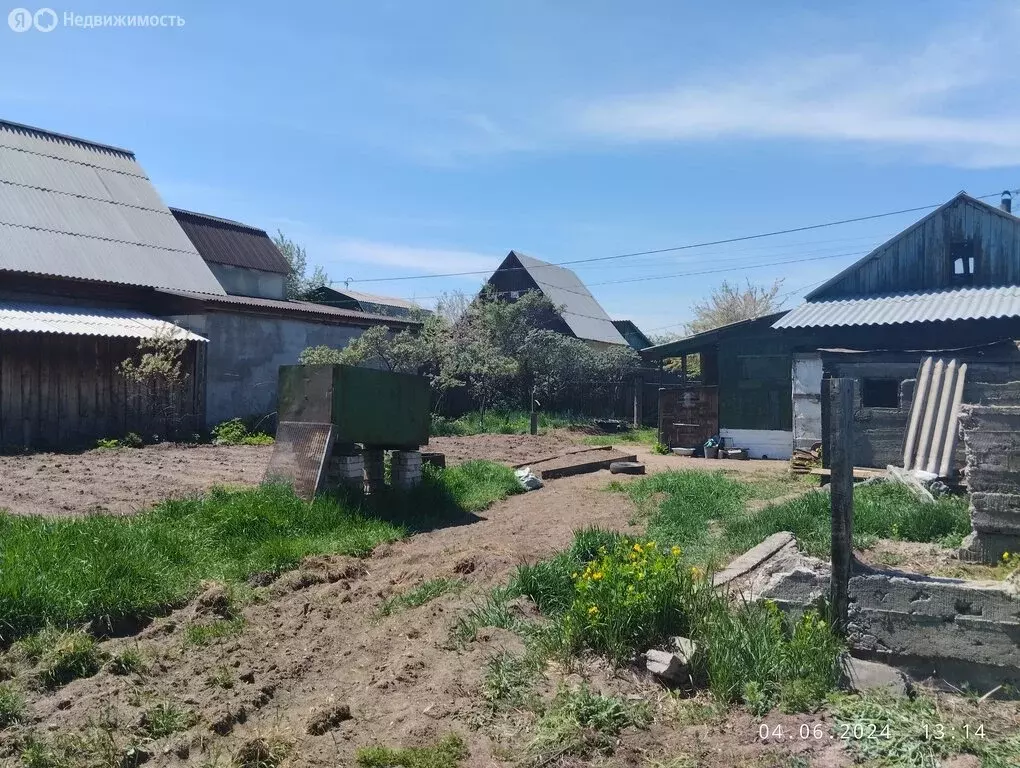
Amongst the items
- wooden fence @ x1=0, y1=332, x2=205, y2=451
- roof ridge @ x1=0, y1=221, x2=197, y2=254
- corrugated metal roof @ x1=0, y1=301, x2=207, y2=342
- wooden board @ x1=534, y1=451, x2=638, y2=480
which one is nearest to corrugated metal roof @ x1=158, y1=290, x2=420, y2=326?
corrugated metal roof @ x1=0, y1=301, x2=207, y2=342

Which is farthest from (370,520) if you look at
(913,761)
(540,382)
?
(540,382)

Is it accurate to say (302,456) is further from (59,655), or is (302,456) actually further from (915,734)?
(915,734)

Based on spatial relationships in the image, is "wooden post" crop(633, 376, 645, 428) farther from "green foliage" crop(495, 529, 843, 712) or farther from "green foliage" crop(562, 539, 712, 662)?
"green foliage" crop(562, 539, 712, 662)

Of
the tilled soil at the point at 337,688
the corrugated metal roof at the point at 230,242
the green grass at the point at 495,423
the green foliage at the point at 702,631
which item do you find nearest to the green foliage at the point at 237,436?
the green grass at the point at 495,423

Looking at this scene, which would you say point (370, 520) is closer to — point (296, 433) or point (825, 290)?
point (296, 433)

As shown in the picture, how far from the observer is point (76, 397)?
15727 mm

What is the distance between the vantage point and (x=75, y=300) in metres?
17.6

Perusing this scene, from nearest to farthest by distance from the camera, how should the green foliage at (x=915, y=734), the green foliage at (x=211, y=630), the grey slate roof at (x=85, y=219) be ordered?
the green foliage at (x=915, y=734) → the green foliage at (x=211, y=630) → the grey slate roof at (x=85, y=219)

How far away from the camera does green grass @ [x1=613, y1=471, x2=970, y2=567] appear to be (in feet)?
22.4

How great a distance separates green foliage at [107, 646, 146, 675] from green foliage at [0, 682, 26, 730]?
504 mm

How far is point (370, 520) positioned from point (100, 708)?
167 inches

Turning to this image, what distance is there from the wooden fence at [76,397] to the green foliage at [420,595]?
11.5 m

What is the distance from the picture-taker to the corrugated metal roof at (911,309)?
15.6 metres

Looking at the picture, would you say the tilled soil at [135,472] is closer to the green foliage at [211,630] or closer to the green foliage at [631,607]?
the green foliage at [211,630]
